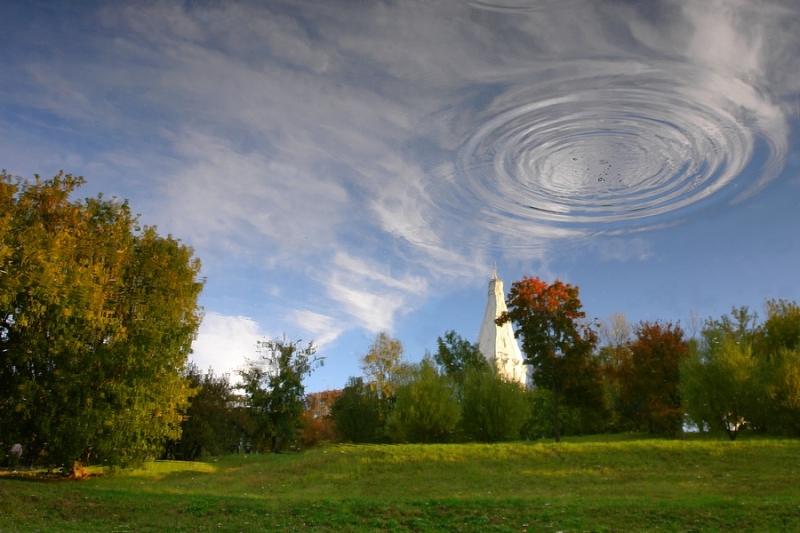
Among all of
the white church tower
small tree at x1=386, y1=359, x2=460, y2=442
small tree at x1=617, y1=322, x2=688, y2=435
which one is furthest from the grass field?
the white church tower

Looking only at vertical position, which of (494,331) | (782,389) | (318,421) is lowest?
(318,421)

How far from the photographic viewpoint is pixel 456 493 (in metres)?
18.8

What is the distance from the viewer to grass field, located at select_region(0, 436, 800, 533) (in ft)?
47.4

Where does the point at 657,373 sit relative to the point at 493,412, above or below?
above

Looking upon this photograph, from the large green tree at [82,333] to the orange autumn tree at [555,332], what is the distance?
17742 millimetres

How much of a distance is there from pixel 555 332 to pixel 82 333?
23.3m

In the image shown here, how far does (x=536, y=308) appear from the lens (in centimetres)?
3397

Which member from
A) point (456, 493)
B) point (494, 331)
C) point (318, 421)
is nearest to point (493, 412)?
point (456, 493)

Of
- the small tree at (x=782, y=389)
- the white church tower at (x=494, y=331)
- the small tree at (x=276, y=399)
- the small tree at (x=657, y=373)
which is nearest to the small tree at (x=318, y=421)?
the small tree at (x=276, y=399)

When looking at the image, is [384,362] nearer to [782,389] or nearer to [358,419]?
[358,419]

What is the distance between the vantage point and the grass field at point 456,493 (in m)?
14.5

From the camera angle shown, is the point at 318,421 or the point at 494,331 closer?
the point at 318,421

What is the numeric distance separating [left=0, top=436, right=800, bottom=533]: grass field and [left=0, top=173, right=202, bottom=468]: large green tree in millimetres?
2171

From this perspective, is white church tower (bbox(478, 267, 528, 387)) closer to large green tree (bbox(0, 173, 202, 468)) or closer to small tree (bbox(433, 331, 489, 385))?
small tree (bbox(433, 331, 489, 385))
